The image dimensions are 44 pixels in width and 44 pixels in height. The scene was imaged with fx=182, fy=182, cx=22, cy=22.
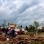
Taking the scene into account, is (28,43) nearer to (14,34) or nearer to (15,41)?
(15,41)

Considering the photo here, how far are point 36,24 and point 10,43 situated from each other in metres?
46.5

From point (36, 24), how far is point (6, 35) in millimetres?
43143

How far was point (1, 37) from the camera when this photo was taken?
1465 cm

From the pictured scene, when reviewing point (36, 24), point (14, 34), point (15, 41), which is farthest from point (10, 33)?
point (36, 24)

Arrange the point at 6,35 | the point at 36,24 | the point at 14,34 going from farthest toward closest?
the point at 36,24 → the point at 6,35 → the point at 14,34

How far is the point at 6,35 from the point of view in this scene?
51.2 ft

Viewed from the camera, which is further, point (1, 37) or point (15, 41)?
point (1, 37)

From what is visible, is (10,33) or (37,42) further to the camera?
(10,33)

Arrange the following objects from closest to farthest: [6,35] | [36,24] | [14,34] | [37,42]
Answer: [37,42]
[14,34]
[6,35]
[36,24]

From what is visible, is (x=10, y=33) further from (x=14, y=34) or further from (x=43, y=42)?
(x=43, y=42)

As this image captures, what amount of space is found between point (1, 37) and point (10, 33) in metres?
0.79

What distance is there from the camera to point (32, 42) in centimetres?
1197

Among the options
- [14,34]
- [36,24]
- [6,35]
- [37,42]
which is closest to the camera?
[37,42]

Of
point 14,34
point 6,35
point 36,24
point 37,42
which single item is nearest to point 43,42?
point 37,42
